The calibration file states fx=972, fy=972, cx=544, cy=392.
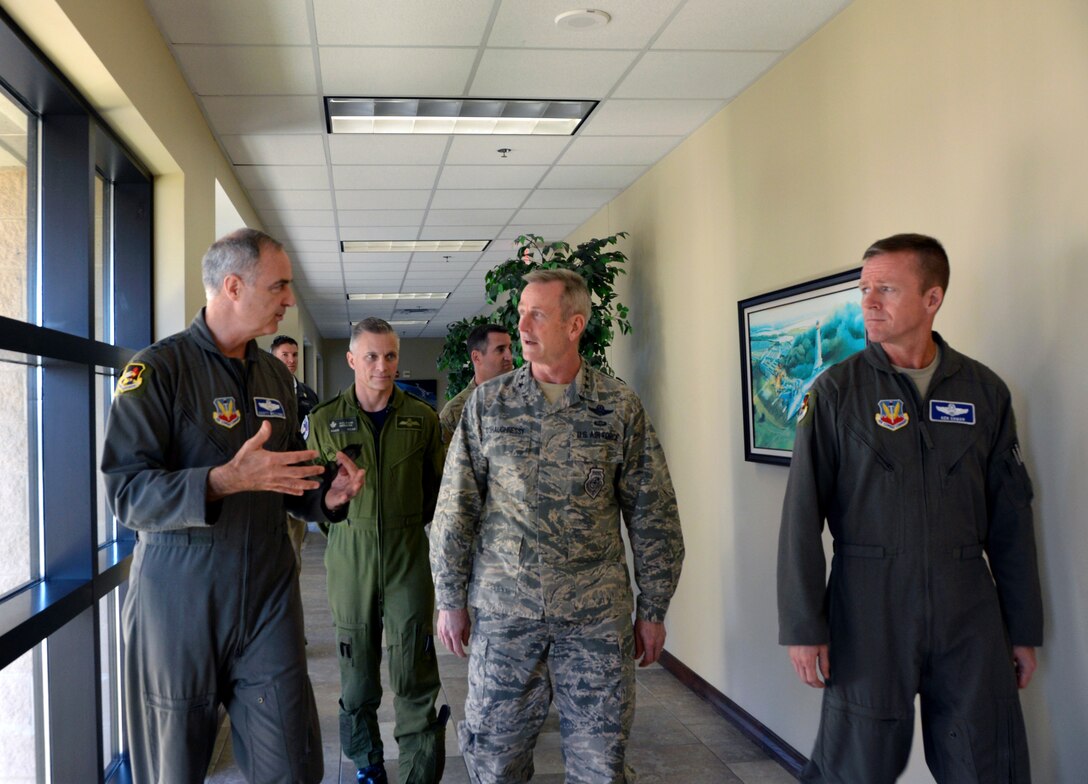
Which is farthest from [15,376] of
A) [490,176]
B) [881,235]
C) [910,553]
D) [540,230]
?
[540,230]

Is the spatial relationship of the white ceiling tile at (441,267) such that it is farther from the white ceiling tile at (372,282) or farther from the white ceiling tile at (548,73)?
the white ceiling tile at (548,73)

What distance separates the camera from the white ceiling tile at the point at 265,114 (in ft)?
14.8

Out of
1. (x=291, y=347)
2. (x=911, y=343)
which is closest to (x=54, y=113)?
(x=911, y=343)

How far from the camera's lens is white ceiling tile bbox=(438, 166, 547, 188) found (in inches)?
231

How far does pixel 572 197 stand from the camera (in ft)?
22.1

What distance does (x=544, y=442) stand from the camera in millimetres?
2590

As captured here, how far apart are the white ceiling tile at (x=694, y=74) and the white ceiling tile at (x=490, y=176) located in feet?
4.96

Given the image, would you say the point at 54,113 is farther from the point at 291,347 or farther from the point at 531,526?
the point at 291,347

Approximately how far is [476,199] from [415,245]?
198 cm

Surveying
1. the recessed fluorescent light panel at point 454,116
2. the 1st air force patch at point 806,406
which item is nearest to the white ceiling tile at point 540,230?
the recessed fluorescent light panel at point 454,116

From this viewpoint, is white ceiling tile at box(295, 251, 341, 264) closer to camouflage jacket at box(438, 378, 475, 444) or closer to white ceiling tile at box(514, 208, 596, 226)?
white ceiling tile at box(514, 208, 596, 226)

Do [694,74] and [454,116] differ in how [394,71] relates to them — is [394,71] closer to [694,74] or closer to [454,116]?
[454,116]

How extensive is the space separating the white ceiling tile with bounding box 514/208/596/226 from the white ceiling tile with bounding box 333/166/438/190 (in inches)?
45.2

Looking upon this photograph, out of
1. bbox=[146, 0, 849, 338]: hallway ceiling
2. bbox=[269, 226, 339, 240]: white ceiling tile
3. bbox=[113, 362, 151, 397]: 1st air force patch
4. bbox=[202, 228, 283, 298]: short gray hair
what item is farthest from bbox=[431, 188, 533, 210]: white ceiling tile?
bbox=[113, 362, 151, 397]: 1st air force patch
